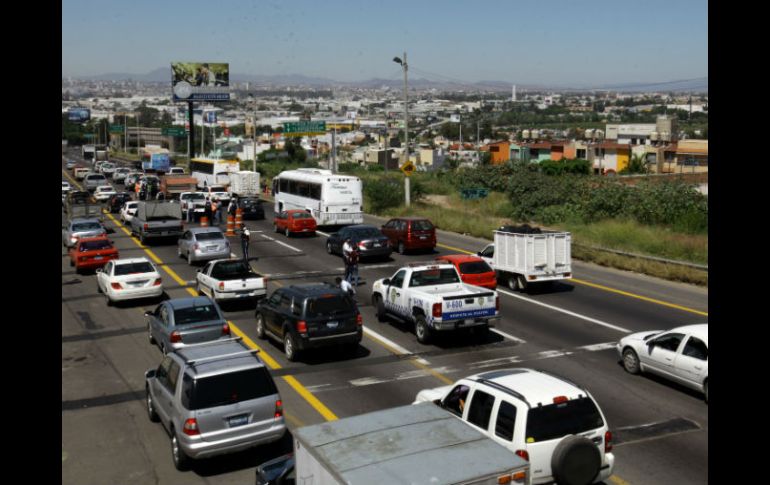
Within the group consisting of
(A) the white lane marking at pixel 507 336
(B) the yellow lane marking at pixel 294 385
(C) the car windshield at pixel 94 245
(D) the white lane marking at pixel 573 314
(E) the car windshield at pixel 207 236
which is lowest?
(B) the yellow lane marking at pixel 294 385

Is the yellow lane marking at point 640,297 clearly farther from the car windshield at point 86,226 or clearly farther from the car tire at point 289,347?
the car windshield at point 86,226

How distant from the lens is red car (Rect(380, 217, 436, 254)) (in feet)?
107

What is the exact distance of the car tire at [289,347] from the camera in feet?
56.5

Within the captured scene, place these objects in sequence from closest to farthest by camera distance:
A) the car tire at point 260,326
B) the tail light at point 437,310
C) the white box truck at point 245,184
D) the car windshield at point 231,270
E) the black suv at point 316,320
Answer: the black suv at point 316,320, the tail light at point 437,310, the car tire at point 260,326, the car windshield at point 231,270, the white box truck at point 245,184

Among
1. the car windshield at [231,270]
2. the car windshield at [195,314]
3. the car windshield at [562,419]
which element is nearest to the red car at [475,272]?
the car windshield at [231,270]

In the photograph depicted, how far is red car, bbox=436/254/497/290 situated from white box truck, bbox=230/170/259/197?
41.9 meters

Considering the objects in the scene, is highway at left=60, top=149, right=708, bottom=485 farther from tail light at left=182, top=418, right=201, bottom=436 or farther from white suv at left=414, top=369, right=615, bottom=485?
white suv at left=414, top=369, right=615, bottom=485

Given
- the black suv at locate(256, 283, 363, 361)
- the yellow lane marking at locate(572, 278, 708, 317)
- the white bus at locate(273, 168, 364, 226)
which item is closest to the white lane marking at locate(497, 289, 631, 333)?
the yellow lane marking at locate(572, 278, 708, 317)

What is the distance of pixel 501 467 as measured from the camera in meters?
7.13

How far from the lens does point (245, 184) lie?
63312 millimetres

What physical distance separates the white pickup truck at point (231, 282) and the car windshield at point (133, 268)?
176 centimetres

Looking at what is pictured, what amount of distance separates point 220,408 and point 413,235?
2192cm
